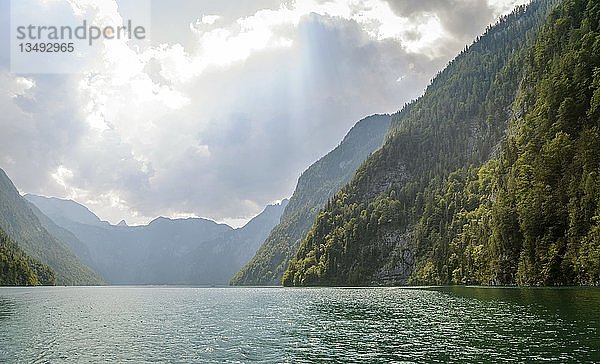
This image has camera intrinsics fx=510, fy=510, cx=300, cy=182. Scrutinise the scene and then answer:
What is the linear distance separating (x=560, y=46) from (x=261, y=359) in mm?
179839

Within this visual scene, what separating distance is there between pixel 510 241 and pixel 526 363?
13181 cm

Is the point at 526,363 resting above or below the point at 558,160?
below

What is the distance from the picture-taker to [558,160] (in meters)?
146

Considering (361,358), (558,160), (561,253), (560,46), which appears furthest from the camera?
(560,46)

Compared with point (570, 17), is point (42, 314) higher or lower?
lower

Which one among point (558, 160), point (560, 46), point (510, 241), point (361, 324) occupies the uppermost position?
point (560, 46)

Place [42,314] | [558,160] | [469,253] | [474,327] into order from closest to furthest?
[474,327] < [42,314] < [558,160] < [469,253]

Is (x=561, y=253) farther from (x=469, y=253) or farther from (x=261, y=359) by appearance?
(x=261, y=359)

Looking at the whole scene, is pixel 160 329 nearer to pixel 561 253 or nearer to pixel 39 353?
pixel 39 353

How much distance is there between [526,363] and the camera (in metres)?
39.6

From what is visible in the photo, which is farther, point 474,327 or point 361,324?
point 361,324

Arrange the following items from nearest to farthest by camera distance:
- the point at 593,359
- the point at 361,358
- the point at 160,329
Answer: the point at 593,359 < the point at 361,358 < the point at 160,329

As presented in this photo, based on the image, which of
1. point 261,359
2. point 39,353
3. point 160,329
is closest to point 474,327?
point 261,359

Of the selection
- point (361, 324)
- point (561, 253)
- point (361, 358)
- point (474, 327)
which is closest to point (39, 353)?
point (361, 358)
